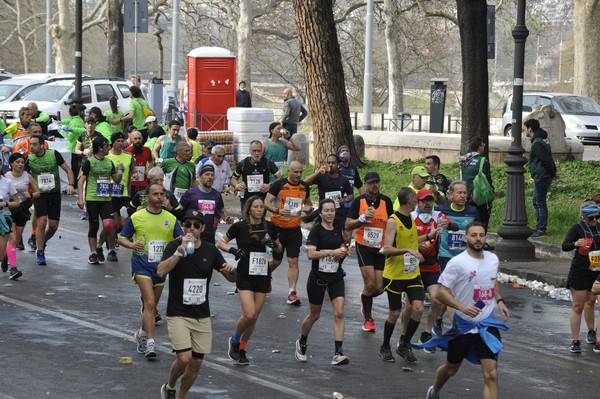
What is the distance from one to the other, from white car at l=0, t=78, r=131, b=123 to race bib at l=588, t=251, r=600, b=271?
2157 cm

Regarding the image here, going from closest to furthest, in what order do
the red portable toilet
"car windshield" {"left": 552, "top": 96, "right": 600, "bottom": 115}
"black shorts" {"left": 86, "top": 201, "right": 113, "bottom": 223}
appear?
"black shorts" {"left": 86, "top": 201, "right": 113, "bottom": 223}
the red portable toilet
"car windshield" {"left": 552, "top": 96, "right": 600, "bottom": 115}

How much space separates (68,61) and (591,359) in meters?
41.7

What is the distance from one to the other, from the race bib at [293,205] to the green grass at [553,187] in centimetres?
466

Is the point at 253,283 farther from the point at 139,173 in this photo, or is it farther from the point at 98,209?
the point at 139,173

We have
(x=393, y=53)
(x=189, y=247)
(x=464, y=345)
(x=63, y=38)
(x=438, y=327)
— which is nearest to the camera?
(x=464, y=345)

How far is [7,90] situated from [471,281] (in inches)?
1108

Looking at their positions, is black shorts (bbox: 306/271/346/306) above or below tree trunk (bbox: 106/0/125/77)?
below

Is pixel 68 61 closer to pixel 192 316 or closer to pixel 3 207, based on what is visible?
pixel 3 207

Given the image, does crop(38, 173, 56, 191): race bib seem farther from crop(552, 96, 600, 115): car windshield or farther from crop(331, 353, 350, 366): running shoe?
crop(552, 96, 600, 115): car windshield

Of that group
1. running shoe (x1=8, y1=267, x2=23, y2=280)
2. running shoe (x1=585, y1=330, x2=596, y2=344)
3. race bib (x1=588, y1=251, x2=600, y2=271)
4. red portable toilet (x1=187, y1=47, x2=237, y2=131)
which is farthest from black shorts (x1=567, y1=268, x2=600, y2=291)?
red portable toilet (x1=187, y1=47, x2=237, y2=131)

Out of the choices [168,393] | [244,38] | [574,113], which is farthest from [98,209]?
[244,38]

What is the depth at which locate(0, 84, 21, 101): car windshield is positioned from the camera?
115ft

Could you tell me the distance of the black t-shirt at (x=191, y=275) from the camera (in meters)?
9.77

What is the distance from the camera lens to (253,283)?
37.0 feet
